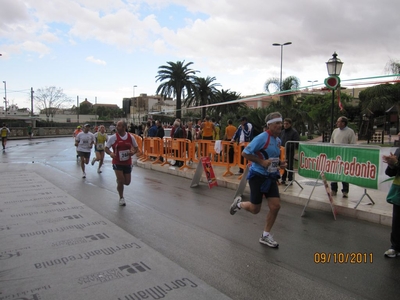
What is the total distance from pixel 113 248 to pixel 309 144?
4.74 metres

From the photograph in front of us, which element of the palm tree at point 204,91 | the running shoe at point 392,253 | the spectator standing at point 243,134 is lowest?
the running shoe at point 392,253

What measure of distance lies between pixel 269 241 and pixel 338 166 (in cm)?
275

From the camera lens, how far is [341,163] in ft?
22.0

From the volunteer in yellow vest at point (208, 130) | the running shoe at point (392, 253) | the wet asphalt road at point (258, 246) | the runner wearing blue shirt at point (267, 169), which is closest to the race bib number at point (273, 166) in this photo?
the runner wearing blue shirt at point (267, 169)

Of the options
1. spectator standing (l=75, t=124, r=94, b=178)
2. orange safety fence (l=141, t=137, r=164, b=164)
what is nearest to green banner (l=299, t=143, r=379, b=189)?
orange safety fence (l=141, t=137, r=164, b=164)

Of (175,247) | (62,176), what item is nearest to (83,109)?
(62,176)

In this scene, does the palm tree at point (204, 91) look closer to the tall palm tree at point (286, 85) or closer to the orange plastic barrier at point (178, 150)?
the tall palm tree at point (286, 85)

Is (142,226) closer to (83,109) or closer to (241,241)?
(241,241)

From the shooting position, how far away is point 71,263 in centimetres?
420

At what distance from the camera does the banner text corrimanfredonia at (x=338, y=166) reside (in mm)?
6283

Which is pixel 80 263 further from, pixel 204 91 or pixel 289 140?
pixel 204 91
